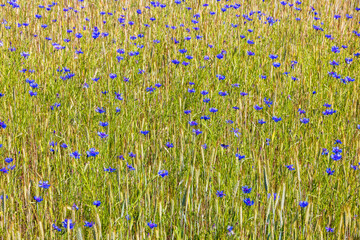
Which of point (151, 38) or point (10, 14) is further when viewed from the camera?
point (10, 14)

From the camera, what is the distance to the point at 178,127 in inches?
99.2

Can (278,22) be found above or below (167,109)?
above

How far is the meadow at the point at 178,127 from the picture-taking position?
64.2 inches

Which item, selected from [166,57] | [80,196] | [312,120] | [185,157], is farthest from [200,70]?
[80,196]

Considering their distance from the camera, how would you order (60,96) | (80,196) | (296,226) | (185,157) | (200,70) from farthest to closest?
(200,70) → (60,96) → (185,157) → (80,196) → (296,226)

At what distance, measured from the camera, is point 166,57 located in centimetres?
370

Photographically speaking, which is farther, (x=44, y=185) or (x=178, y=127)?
(x=178, y=127)

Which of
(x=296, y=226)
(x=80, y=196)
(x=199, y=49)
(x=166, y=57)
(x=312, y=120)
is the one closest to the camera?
(x=296, y=226)

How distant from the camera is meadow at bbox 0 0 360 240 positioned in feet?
5.35

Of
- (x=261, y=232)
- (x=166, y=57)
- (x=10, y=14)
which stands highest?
(x=10, y=14)

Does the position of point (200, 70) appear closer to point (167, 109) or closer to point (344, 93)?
point (167, 109)

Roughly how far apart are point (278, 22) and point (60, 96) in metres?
3.06

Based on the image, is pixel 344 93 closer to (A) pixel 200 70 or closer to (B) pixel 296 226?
(A) pixel 200 70

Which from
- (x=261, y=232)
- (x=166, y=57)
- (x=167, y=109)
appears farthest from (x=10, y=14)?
(x=261, y=232)
